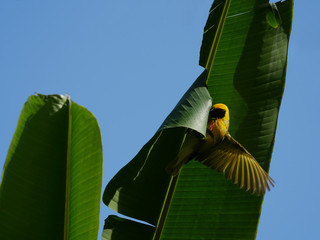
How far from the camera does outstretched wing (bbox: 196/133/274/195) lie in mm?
2305

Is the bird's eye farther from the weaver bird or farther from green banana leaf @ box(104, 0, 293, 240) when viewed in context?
green banana leaf @ box(104, 0, 293, 240)

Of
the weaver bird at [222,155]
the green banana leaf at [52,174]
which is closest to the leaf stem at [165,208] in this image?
the weaver bird at [222,155]

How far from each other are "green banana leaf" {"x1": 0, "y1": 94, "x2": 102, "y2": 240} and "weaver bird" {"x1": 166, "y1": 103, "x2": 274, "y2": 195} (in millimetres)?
429

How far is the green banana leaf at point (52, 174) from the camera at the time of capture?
6.77ft

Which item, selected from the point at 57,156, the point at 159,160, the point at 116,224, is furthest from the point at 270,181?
the point at 57,156

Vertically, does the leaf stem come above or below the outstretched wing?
below

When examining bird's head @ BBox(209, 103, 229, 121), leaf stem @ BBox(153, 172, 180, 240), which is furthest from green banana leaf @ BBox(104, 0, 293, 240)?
bird's head @ BBox(209, 103, 229, 121)

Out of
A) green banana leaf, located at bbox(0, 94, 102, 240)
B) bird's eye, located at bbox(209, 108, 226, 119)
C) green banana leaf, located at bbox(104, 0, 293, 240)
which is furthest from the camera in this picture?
green banana leaf, located at bbox(104, 0, 293, 240)

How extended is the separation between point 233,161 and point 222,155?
0.06m

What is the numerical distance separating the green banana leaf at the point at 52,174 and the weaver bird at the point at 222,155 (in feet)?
1.41

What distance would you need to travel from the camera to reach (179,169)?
2.40m

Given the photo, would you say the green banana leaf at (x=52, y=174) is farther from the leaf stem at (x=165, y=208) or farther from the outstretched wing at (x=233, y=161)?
the outstretched wing at (x=233, y=161)

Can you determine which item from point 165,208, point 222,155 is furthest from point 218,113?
point 165,208

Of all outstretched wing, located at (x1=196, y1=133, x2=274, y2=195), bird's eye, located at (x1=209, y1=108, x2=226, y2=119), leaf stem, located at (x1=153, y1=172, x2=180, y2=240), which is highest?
bird's eye, located at (x1=209, y1=108, x2=226, y2=119)
